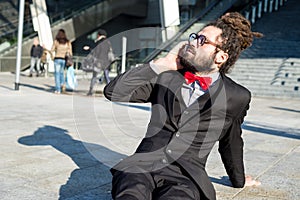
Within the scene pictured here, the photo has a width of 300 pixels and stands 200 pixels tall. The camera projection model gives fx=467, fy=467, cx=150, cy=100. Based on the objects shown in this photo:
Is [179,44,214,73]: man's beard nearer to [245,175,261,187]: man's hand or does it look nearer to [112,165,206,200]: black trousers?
[112,165,206,200]: black trousers

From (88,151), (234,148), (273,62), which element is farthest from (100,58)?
(234,148)

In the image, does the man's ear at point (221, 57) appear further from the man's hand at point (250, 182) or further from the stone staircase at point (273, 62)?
the stone staircase at point (273, 62)

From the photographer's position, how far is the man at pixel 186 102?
2.71 metres

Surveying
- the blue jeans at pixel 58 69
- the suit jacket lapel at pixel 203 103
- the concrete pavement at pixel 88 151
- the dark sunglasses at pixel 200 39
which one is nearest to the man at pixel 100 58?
the blue jeans at pixel 58 69

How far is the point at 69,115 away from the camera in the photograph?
8055 millimetres

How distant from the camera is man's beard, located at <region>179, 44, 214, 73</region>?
2.67 metres

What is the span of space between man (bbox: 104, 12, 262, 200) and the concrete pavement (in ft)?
2.72

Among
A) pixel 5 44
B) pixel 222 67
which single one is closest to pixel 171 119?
pixel 222 67

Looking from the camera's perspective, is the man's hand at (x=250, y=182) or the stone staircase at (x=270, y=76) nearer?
the man's hand at (x=250, y=182)

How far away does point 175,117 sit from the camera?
2857mm

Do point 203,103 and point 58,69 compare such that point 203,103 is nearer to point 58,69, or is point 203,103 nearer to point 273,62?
point 58,69

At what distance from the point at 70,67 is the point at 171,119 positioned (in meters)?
9.31

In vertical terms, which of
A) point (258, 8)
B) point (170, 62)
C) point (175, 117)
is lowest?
point (175, 117)

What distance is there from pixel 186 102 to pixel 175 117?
115mm
